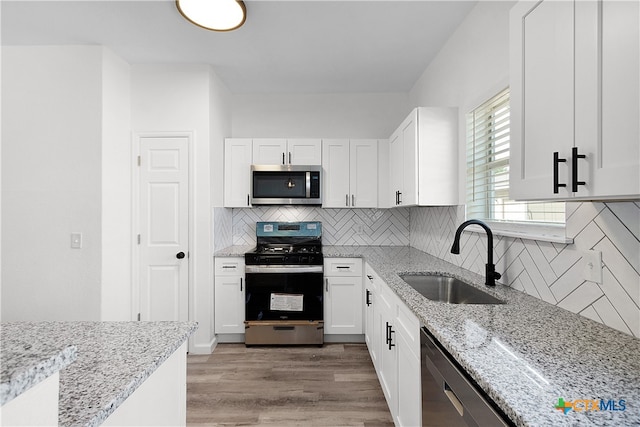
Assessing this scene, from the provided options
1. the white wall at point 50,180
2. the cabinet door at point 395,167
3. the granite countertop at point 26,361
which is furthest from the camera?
the cabinet door at point 395,167

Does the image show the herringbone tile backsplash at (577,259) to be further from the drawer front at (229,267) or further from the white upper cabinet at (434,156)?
the drawer front at (229,267)

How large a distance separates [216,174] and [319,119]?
4.51ft

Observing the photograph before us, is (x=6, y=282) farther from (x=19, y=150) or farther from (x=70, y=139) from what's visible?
(x=70, y=139)

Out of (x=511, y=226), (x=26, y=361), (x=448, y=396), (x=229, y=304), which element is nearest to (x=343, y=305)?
(x=229, y=304)

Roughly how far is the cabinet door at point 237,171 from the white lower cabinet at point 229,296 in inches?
26.8

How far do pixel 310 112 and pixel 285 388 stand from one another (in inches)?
113

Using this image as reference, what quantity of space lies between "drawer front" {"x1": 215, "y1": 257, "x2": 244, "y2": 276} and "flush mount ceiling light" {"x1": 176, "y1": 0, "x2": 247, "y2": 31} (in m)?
1.97

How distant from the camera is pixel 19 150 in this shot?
102 inches

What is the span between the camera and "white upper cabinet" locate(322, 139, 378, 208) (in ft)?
11.5

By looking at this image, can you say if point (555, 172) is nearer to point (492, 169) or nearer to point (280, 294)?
point (492, 169)

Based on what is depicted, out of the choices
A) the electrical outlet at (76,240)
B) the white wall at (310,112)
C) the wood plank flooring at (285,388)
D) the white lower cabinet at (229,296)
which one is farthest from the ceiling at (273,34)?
the wood plank flooring at (285,388)

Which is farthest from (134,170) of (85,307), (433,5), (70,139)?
(433,5)

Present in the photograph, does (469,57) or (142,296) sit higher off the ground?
(469,57)

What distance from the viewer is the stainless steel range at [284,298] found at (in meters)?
3.09
